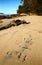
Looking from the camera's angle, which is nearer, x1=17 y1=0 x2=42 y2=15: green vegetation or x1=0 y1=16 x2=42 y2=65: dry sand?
x1=0 y1=16 x2=42 y2=65: dry sand

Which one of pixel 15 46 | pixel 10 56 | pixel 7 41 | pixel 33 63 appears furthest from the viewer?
pixel 7 41

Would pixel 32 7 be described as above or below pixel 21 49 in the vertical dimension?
below

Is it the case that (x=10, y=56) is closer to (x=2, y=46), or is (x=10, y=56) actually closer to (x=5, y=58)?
(x=5, y=58)

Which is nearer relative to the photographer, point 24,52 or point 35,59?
point 35,59

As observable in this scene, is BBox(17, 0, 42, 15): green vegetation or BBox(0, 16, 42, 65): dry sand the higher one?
BBox(0, 16, 42, 65): dry sand

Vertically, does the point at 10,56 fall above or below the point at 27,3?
above

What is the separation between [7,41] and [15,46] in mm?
242

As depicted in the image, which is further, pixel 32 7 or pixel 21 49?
pixel 32 7

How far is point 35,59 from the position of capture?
1.97m

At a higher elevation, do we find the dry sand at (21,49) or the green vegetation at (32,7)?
the dry sand at (21,49)

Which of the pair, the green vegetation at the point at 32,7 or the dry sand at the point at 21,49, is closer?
the dry sand at the point at 21,49

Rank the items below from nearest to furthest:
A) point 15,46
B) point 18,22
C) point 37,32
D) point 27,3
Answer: point 15,46, point 37,32, point 18,22, point 27,3

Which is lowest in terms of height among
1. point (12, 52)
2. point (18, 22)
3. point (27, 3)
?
point (27, 3)

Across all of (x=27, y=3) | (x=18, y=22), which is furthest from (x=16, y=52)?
(x=27, y=3)
